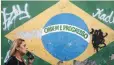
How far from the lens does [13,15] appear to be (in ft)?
8.84

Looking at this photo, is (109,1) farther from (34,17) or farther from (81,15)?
(34,17)

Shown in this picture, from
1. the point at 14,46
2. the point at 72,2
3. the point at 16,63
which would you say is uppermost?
the point at 72,2

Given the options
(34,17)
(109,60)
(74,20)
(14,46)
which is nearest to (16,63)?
(14,46)

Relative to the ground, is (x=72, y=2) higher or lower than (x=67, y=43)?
higher

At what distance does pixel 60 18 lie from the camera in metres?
2.69

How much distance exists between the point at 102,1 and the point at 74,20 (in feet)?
1.19

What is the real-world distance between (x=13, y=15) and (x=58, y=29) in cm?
50

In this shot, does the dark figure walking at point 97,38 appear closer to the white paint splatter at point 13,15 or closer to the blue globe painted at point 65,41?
the blue globe painted at point 65,41

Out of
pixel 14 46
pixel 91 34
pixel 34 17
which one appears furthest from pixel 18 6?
pixel 91 34

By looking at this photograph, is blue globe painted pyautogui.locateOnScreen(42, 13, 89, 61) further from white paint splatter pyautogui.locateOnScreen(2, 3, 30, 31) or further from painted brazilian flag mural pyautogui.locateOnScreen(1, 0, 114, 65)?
white paint splatter pyautogui.locateOnScreen(2, 3, 30, 31)

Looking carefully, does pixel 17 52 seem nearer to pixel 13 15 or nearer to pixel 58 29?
pixel 13 15

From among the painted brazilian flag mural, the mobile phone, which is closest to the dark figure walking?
the painted brazilian flag mural

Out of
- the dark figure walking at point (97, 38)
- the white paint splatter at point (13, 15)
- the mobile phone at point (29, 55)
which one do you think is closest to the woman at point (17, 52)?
the mobile phone at point (29, 55)

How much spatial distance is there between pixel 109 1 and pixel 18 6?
0.97m
